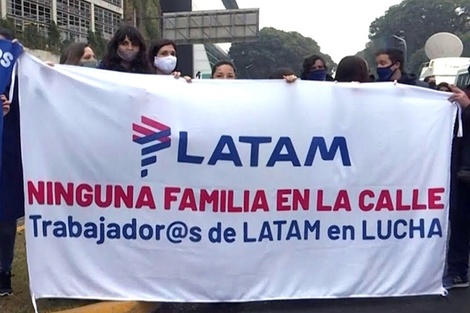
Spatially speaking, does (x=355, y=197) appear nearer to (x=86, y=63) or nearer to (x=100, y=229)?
(x=100, y=229)

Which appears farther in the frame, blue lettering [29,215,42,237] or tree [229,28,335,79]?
tree [229,28,335,79]

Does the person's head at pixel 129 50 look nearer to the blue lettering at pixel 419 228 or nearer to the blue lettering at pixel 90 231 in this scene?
the blue lettering at pixel 90 231

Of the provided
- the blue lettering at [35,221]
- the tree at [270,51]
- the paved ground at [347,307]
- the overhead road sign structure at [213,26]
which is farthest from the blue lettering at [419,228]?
the tree at [270,51]

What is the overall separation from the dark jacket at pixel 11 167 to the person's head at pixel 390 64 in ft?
9.08

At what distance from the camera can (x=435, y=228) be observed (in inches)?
163

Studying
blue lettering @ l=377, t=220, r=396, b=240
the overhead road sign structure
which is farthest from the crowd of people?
the overhead road sign structure

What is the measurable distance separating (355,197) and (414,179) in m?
0.42

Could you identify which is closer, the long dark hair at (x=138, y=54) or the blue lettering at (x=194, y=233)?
the blue lettering at (x=194, y=233)

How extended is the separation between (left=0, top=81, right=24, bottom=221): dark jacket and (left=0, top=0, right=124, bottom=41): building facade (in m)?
21.7

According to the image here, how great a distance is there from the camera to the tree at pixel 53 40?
25.6 m

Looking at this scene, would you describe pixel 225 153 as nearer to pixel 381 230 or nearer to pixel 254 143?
pixel 254 143

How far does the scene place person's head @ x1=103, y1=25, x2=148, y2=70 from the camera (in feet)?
14.0

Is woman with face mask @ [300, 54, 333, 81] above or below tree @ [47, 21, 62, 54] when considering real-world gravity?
below

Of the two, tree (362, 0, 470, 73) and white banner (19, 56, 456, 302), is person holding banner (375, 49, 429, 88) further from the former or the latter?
tree (362, 0, 470, 73)
